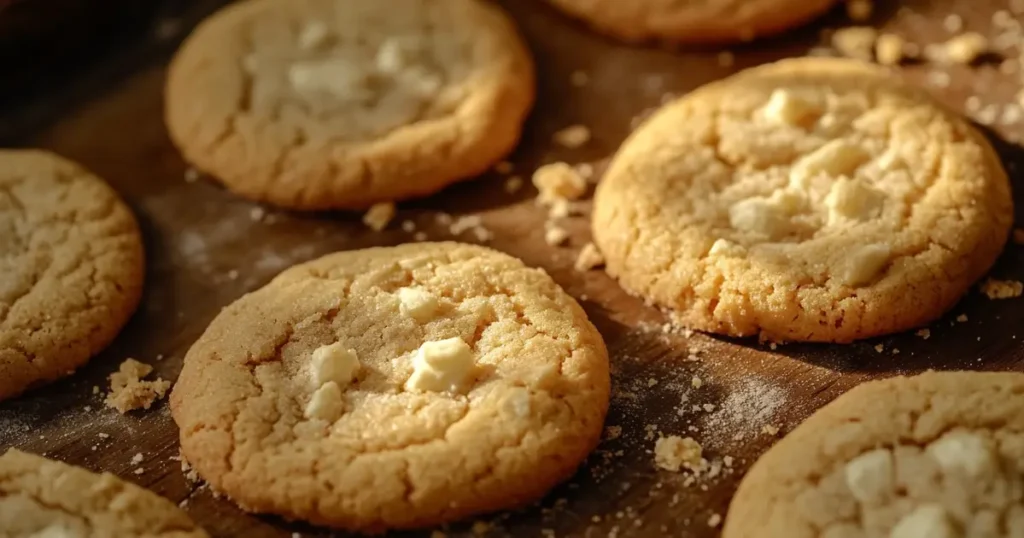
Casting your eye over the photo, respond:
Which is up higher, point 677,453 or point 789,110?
point 789,110

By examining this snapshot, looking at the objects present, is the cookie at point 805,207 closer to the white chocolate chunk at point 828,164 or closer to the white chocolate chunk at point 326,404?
the white chocolate chunk at point 828,164

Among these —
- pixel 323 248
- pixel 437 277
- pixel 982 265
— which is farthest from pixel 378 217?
pixel 982 265

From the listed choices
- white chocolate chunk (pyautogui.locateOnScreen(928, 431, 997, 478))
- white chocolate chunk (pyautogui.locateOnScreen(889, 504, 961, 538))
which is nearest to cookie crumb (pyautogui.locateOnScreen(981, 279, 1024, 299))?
white chocolate chunk (pyautogui.locateOnScreen(928, 431, 997, 478))

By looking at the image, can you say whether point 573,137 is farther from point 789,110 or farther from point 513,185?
point 789,110

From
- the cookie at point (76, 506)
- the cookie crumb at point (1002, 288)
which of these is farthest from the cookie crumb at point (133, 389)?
the cookie crumb at point (1002, 288)

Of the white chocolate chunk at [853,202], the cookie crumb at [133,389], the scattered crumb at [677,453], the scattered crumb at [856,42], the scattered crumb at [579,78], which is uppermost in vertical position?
the scattered crumb at [856,42]

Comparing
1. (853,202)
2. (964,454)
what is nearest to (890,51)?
(853,202)

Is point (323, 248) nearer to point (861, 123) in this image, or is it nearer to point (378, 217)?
point (378, 217)

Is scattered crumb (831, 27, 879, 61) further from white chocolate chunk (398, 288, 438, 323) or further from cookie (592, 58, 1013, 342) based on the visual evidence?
white chocolate chunk (398, 288, 438, 323)
